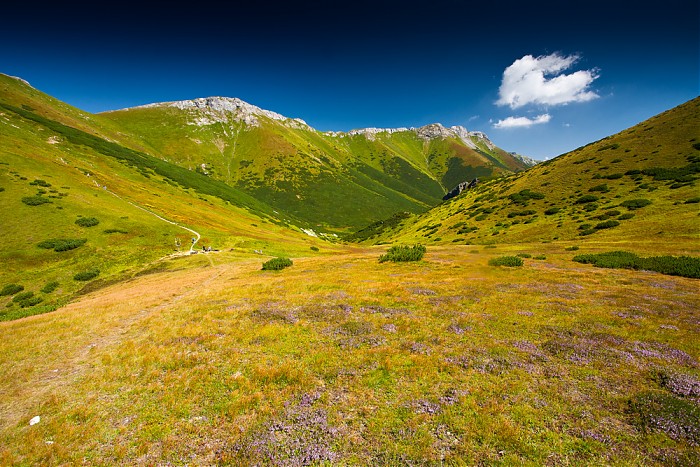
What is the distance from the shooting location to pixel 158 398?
31.9 feet

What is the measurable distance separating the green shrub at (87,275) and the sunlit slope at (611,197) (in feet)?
214

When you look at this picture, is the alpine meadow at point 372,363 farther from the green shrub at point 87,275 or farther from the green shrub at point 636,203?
the green shrub at point 636,203

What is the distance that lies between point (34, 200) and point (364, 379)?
68221mm

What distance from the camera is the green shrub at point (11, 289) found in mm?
29922

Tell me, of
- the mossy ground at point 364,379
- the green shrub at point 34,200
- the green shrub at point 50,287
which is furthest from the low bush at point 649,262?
the green shrub at point 34,200

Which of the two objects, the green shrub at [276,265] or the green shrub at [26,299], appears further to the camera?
the green shrub at [276,265]

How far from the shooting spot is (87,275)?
35.5 meters

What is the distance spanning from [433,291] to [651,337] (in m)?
11.1

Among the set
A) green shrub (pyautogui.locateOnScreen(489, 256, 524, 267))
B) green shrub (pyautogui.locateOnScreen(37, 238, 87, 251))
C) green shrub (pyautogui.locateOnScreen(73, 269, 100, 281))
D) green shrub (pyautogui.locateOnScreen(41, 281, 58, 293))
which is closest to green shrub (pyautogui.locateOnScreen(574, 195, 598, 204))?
green shrub (pyautogui.locateOnScreen(489, 256, 524, 267))

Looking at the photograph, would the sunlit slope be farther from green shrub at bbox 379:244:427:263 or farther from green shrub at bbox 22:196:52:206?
green shrub at bbox 22:196:52:206

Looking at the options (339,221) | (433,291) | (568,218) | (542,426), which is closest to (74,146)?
(339,221)

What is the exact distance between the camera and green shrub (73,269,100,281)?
34844 millimetres

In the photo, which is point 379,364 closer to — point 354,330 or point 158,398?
point 354,330

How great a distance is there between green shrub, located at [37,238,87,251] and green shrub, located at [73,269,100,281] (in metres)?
7.84
